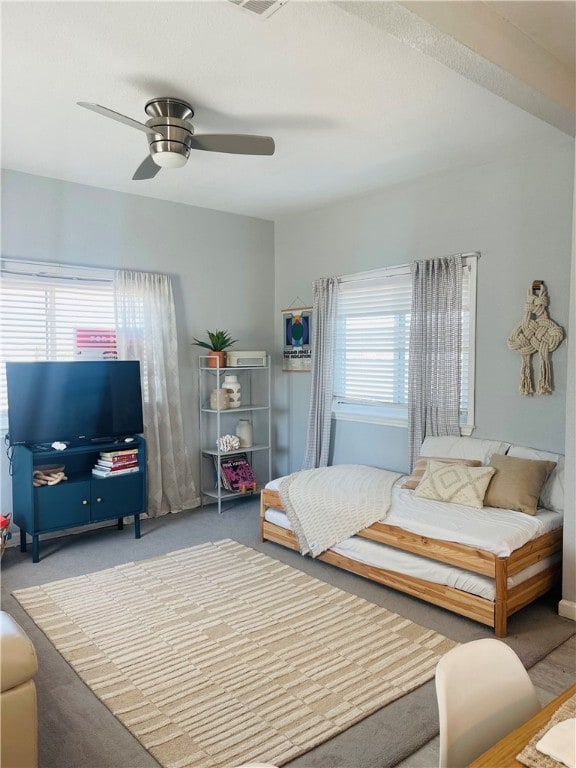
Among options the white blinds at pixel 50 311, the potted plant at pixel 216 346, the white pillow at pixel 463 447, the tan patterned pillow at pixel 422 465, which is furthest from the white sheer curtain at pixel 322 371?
the white blinds at pixel 50 311

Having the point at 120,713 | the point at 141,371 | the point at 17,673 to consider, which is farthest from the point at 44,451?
the point at 17,673

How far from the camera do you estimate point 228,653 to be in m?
2.68

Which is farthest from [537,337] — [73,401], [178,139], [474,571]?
[73,401]

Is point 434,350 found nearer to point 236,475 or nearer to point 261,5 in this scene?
point 236,475

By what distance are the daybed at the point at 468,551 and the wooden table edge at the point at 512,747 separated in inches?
64.8

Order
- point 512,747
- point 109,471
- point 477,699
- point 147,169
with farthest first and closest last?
1. point 109,471
2. point 147,169
3. point 477,699
4. point 512,747

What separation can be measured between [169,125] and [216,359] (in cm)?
239

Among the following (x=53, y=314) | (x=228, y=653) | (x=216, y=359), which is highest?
(x=53, y=314)

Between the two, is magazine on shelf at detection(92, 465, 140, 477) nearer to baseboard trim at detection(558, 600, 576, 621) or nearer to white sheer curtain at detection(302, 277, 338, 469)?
white sheer curtain at detection(302, 277, 338, 469)

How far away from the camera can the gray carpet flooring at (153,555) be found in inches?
79.2

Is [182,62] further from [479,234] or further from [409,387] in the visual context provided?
[409,387]

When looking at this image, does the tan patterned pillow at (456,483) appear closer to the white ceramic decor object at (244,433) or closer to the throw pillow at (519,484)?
the throw pillow at (519,484)

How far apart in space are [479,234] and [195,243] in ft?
8.30

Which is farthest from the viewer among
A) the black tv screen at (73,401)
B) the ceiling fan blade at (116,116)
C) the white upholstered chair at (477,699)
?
the black tv screen at (73,401)
